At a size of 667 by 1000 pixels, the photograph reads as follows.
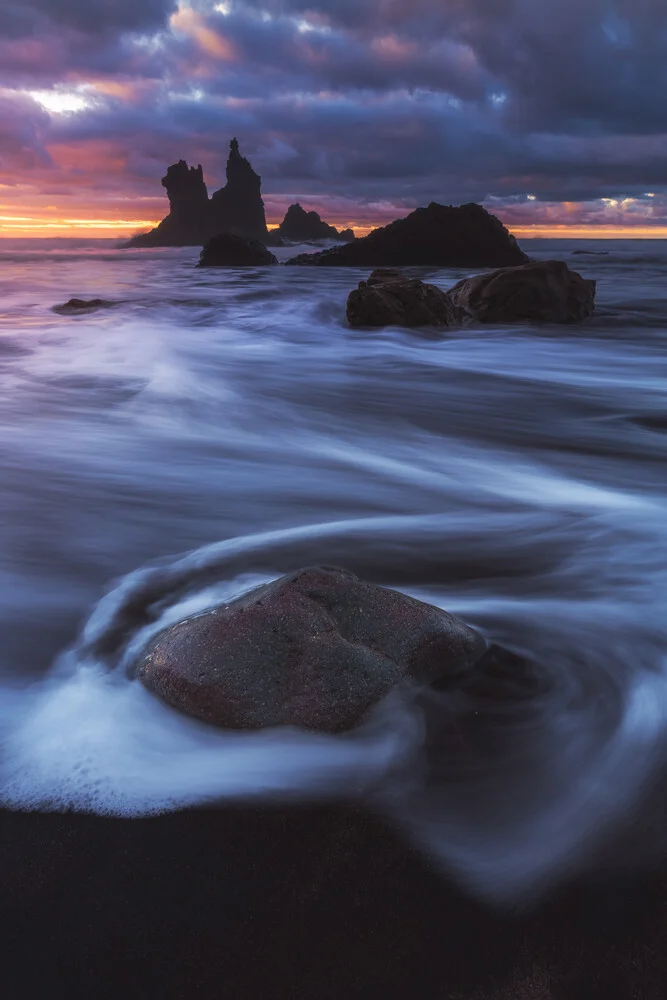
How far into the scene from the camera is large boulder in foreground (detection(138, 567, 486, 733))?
2.16 metres

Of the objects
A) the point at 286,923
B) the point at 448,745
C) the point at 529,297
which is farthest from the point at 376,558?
the point at 529,297

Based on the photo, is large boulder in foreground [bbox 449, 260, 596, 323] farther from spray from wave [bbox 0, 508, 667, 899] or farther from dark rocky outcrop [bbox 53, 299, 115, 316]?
spray from wave [bbox 0, 508, 667, 899]

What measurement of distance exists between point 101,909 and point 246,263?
38.0 metres

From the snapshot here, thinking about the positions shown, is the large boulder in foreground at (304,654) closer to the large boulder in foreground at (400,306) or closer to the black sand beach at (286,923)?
the black sand beach at (286,923)

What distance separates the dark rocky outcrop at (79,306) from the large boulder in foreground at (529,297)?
348 inches

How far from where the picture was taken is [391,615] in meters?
2.43

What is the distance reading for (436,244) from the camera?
36031 mm

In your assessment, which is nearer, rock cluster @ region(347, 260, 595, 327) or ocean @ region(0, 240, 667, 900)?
ocean @ region(0, 240, 667, 900)

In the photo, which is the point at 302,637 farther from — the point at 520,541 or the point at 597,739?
the point at 520,541

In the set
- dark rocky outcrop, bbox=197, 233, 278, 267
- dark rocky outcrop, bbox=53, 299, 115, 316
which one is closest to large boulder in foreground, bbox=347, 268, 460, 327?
dark rocky outcrop, bbox=53, 299, 115, 316

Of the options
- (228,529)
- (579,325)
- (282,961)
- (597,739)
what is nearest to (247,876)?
(282,961)

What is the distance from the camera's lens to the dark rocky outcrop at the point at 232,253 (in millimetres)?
36938

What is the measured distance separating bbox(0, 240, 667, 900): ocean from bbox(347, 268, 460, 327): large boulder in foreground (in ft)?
7.00

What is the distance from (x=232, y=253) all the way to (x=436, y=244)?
10175mm
